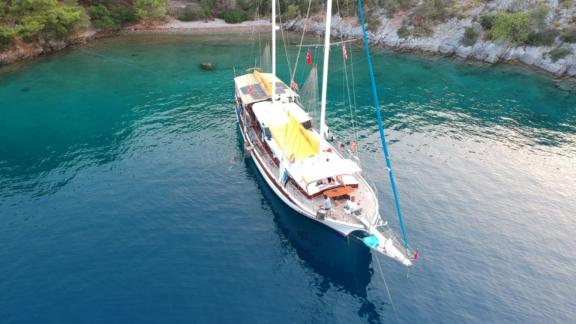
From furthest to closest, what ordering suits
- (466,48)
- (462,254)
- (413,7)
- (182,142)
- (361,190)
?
(413,7) < (466,48) < (182,142) < (361,190) < (462,254)

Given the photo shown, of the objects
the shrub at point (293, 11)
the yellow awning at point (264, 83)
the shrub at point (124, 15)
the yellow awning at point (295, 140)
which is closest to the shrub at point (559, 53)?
the yellow awning at point (264, 83)

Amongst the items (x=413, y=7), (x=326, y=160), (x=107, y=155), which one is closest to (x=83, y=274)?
(x=107, y=155)

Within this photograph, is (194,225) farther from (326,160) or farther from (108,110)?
(108,110)

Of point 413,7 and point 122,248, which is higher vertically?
point 413,7

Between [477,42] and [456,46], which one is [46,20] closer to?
[456,46]

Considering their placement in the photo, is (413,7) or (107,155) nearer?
(107,155)

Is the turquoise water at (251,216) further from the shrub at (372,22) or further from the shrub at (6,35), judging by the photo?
the shrub at (372,22)
